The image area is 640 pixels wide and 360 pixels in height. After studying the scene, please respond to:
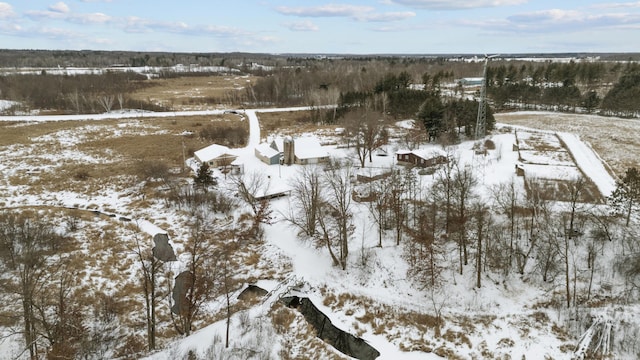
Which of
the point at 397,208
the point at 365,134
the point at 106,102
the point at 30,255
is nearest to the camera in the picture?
the point at 30,255

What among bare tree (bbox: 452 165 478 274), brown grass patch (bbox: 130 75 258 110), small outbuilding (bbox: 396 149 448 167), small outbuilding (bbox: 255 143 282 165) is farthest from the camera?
brown grass patch (bbox: 130 75 258 110)

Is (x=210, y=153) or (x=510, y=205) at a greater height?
(x=210, y=153)

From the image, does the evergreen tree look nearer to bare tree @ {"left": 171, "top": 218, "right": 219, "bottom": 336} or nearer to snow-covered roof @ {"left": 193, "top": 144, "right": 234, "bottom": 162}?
snow-covered roof @ {"left": 193, "top": 144, "right": 234, "bottom": 162}

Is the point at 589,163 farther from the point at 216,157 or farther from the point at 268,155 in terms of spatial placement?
the point at 216,157

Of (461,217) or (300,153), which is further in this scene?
(300,153)

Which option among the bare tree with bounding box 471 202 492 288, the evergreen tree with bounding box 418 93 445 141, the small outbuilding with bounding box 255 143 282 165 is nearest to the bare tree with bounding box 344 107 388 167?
the evergreen tree with bounding box 418 93 445 141

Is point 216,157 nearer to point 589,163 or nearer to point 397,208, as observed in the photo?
point 397,208

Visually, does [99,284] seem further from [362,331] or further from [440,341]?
[440,341]

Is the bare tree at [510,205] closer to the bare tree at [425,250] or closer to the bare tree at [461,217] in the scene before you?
the bare tree at [461,217]

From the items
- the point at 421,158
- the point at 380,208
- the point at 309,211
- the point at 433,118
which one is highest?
the point at 433,118

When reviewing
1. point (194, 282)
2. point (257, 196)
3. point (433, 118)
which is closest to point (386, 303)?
point (194, 282)

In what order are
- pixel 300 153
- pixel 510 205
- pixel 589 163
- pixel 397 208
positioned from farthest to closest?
pixel 300 153, pixel 589 163, pixel 510 205, pixel 397 208
